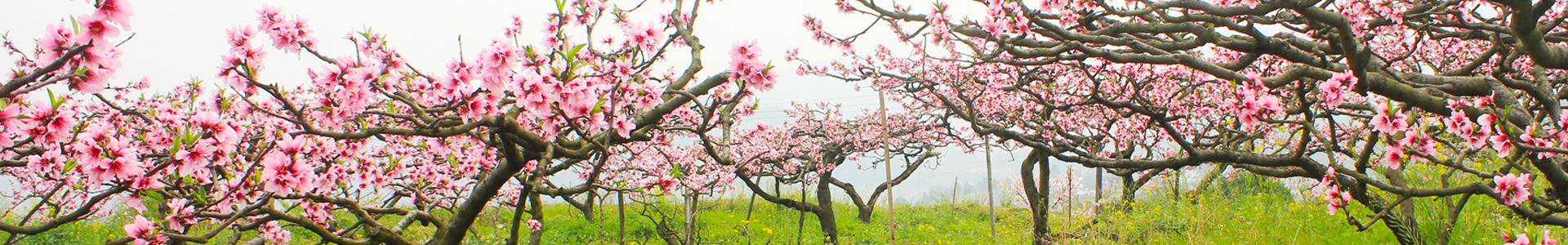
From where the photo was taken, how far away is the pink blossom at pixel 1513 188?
8.73ft

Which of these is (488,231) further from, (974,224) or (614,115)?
(614,115)

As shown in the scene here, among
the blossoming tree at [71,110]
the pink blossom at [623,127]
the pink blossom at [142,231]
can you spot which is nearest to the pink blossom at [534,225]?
the blossoming tree at [71,110]

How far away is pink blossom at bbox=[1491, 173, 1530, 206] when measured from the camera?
2.66 metres

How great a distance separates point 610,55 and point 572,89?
4.04 ft

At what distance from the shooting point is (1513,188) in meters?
2.71

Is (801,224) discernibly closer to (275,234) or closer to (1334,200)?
(1334,200)

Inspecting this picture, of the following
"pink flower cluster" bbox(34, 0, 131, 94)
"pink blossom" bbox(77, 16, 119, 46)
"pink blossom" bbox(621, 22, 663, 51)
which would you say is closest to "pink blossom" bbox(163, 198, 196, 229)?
"pink flower cluster" bbox(34, 0, 131, 94)

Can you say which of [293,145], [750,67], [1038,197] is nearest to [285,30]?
[293,145]

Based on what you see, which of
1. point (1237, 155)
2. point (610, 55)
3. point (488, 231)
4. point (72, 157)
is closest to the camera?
point (72, 157)

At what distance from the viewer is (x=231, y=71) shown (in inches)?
89.0

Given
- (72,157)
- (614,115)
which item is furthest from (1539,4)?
(72,157)

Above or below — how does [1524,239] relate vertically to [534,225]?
below

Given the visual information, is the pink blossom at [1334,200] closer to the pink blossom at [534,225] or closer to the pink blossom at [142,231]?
the pink blossom at [142,231]

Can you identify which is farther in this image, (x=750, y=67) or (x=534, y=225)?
(x=534, y=225)
